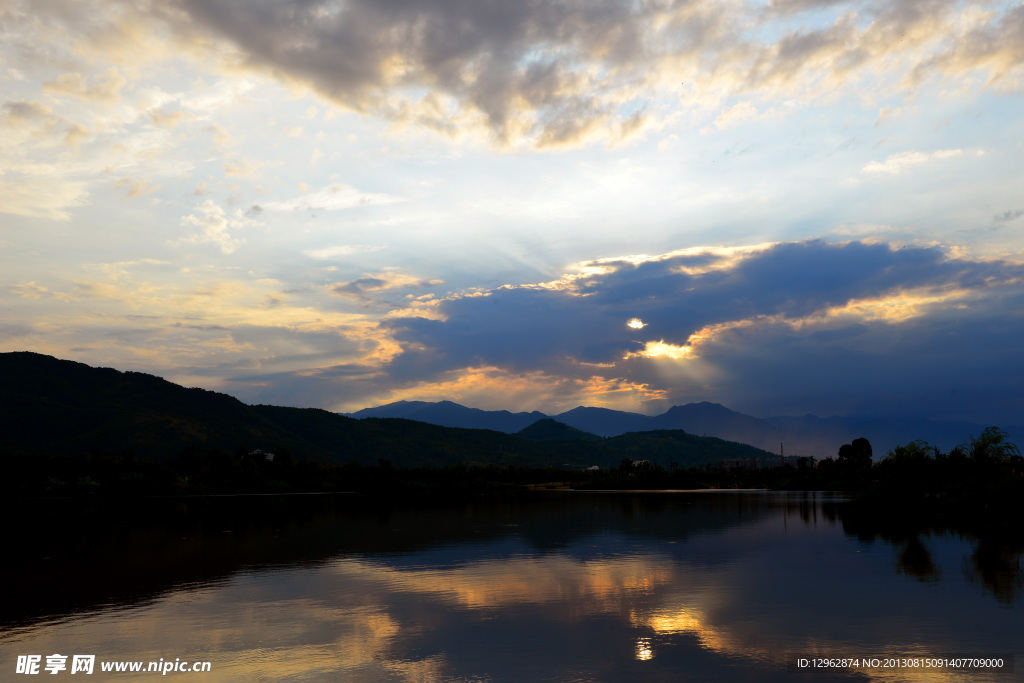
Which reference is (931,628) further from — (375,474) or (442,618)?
(375,474)

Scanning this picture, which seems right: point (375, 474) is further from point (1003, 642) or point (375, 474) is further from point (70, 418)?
point (1003, 642)

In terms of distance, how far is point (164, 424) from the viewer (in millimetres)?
191250

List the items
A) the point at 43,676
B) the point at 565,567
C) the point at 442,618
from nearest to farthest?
1. the point at 43,676
2. the point at 442,618
3. the point at 565,567

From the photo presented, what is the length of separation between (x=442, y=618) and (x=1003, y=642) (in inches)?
532

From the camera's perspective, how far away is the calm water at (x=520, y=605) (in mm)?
14398

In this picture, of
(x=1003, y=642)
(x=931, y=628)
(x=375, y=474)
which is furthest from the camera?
(x=375, y=474)

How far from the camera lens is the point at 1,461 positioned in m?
106

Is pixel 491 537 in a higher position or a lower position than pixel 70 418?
lower

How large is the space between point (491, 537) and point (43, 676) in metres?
29.1

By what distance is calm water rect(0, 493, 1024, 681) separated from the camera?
1440cm

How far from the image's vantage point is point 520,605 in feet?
66.0

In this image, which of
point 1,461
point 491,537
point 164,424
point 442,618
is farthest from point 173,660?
point 164,424

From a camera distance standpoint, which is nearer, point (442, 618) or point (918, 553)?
point (442, 618)

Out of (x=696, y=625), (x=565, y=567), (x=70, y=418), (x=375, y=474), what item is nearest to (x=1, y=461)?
(x=375, y=474)
